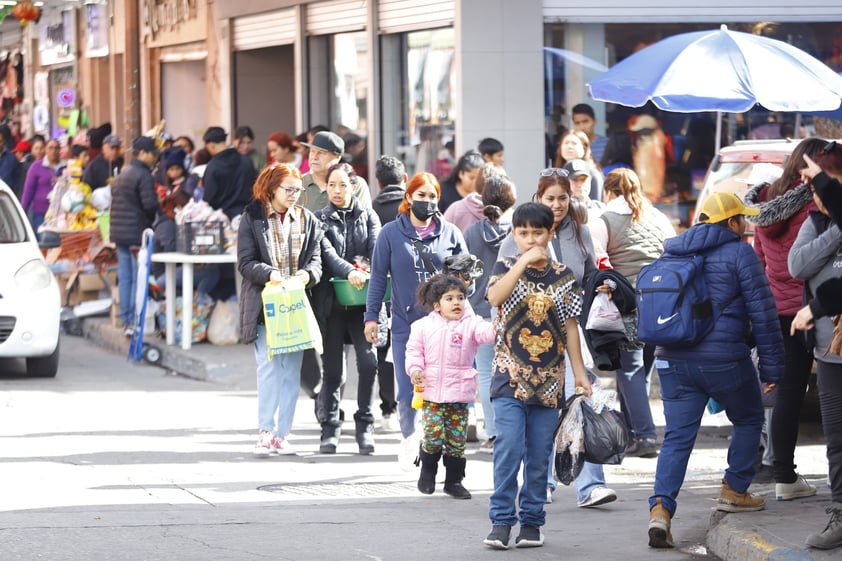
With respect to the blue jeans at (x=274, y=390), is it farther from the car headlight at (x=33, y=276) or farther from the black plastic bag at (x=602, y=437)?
the car headlight at (x=33, y=276)

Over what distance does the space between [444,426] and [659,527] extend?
1.64 metres

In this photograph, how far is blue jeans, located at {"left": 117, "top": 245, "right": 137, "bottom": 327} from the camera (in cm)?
1642

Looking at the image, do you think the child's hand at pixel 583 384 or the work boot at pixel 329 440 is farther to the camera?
the work boot at pixel 329 440

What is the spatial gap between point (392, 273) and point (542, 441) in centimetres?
239

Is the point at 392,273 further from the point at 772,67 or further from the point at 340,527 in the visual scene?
the point at 772,67

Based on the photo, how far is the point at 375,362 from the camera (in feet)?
33.9

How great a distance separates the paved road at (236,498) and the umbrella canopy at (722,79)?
2.40 meters

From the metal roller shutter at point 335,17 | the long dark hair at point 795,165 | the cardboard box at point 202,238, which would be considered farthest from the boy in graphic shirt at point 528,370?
the metal roller shutter at point 335,17

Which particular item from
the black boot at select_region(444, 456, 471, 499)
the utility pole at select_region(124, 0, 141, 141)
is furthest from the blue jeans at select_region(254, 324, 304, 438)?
the utility pole at select_region(124, 0, 141, 141)

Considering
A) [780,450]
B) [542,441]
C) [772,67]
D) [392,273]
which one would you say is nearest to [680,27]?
[772,67]

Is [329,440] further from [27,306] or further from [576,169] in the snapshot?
[27,306]

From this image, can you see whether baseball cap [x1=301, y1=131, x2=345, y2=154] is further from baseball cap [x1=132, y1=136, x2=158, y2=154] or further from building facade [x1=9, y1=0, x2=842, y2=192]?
baseball cap [x1=132, y1=136, x2=158, y2=154]

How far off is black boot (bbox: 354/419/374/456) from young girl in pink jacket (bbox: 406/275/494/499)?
5.54 ft

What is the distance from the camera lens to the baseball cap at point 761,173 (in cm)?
1038
